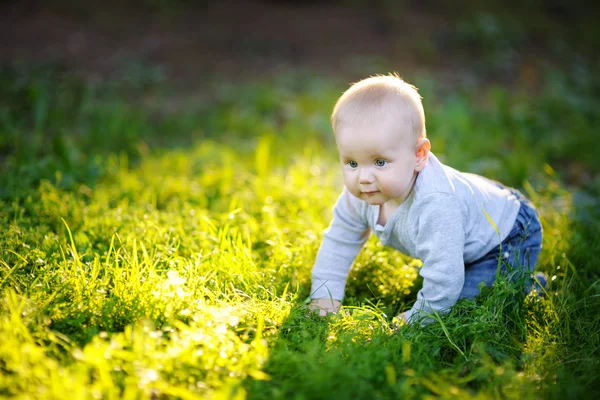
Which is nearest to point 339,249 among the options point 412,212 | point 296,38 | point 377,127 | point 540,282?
point 412,212

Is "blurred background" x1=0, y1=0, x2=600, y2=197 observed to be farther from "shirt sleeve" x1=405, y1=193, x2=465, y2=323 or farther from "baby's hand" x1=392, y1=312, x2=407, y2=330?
"baby's hand" x1=392, y1=312, x2=407, y2=330

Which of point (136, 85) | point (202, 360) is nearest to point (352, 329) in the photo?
point (202, 360)

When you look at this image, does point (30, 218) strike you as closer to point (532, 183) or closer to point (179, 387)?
point (179, 387)

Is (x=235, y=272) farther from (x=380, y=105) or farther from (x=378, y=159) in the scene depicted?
(x=380, y=105)

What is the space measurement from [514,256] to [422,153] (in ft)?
2.24

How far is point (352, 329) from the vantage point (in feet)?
6.70

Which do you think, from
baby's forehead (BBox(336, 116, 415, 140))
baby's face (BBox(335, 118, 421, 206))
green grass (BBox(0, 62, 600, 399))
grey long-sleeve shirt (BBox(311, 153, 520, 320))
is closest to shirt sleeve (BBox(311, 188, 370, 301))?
grey long-sleeve shirt (BBox(311, 153, 520, 320))

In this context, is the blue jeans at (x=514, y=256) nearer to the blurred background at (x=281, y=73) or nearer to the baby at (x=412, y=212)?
the baby at (x=412, y=212)

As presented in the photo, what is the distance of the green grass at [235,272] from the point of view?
1.72 m

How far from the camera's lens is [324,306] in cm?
235

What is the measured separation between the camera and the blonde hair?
203cm

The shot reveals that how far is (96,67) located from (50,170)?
2.68m

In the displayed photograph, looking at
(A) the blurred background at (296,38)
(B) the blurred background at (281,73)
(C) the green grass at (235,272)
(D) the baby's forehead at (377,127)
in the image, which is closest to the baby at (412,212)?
(D) the baby's forehead at (377,127)

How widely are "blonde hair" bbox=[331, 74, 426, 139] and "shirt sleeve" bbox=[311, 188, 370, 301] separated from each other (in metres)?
0.49
